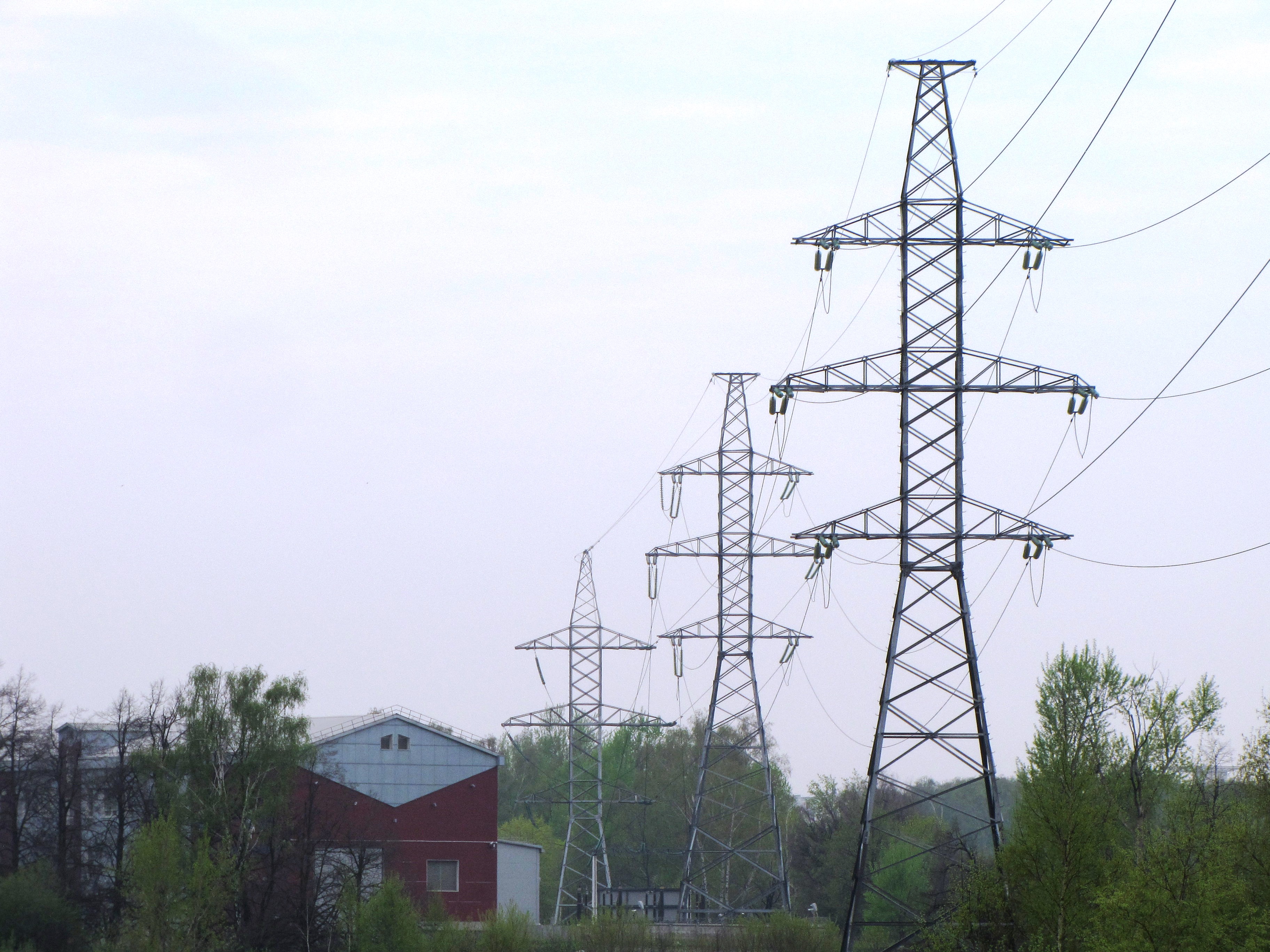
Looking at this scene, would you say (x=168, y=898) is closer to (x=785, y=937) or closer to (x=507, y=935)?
(x=507, y=935)

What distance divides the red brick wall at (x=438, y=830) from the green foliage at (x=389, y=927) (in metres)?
15.3

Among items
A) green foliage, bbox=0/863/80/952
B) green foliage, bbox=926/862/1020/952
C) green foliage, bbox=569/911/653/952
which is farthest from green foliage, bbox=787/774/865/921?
green foliage, bbox=926/862/1020/952

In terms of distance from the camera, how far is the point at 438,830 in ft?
214

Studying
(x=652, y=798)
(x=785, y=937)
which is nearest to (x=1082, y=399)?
(x=785, y=937)

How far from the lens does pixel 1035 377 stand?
1035 inches

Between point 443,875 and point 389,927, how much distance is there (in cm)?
1889

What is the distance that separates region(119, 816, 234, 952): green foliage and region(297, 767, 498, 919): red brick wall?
16616 millimetres

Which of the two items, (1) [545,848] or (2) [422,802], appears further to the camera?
(1) [545,848]

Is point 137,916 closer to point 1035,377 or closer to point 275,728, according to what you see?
point 275,728

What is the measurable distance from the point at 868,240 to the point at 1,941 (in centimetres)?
3833

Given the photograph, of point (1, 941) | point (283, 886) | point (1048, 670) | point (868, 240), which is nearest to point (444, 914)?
point (283, 886)

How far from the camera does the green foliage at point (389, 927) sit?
45906 mm

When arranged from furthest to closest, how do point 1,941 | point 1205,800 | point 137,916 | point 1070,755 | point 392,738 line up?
point 392,738
point 1,941
point 137,916
point 1070,755
point 1205,800

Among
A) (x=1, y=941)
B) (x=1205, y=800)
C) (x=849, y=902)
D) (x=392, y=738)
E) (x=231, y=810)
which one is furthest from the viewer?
(x=392, y=738)
